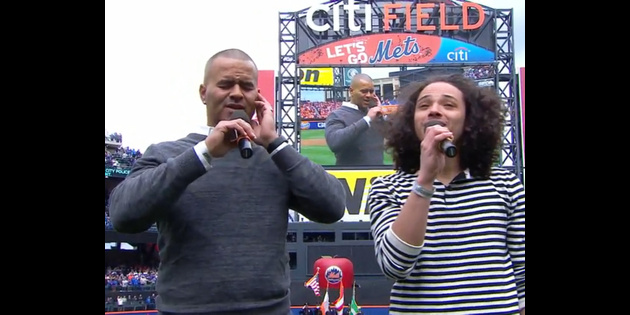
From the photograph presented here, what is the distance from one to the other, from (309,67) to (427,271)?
13997mm

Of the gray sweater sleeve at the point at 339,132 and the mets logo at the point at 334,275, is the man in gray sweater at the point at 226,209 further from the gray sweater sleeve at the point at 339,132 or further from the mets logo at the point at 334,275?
the mets logo at the point at 334,275

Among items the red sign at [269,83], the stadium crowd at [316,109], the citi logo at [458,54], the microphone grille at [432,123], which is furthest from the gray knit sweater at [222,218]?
the citi logo at [458,54]

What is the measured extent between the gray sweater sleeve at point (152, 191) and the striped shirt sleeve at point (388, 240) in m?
0.51

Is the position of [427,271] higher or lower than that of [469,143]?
lower

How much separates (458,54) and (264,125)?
1480 cm

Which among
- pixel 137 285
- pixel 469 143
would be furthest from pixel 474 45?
pixel 469 143

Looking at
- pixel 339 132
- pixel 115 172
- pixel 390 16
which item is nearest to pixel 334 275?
pixel 339 132

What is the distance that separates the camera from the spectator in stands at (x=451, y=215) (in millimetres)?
1641

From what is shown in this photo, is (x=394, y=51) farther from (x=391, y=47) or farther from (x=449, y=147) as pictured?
(x=449, y=147)

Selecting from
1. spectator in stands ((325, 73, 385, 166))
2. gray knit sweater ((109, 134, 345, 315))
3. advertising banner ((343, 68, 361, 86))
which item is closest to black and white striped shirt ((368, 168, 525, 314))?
gray knit sweater ((109, 134, 345, 315))

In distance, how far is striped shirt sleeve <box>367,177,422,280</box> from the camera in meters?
1.61

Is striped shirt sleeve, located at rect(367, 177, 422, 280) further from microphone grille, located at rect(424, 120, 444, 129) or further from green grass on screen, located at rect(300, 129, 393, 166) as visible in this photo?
green grass on screen, located at rect(300, 129, 393, 166)

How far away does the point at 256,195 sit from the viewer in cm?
181

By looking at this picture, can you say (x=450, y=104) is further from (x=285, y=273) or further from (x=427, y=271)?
(x=285, y=273)
